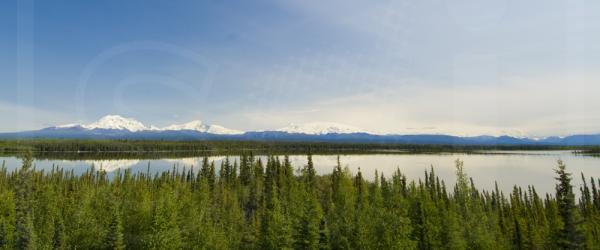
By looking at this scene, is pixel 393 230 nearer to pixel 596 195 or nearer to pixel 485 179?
pixel 596 195

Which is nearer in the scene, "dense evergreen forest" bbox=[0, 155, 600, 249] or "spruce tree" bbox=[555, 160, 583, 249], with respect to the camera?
"spruce tree" bbox=[555, 160, 583, 249]

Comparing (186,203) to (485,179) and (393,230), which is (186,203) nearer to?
(393,230)

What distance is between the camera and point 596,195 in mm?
114375

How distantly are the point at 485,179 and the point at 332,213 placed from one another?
418 feet

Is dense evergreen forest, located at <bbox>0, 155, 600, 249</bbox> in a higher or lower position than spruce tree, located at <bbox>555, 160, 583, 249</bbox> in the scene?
lower

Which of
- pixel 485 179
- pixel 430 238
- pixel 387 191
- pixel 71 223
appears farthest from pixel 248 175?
pixel 485 179

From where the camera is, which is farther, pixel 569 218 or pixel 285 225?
pixel 285 225

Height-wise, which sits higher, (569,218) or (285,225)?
(569,218)

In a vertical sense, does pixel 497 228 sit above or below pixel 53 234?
below

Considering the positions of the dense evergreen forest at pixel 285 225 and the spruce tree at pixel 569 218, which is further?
the dense evergreen forest at pixel 285 225

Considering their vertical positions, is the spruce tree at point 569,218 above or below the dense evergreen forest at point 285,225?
above

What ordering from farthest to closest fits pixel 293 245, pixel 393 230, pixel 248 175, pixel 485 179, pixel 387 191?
pixel 485 179 → pixel 248 175 → pixel 387 191 → pixel 393 230 → pixel 293 245

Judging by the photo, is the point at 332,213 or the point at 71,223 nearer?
the point at 71,223

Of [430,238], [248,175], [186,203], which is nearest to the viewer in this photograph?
[430,238]
